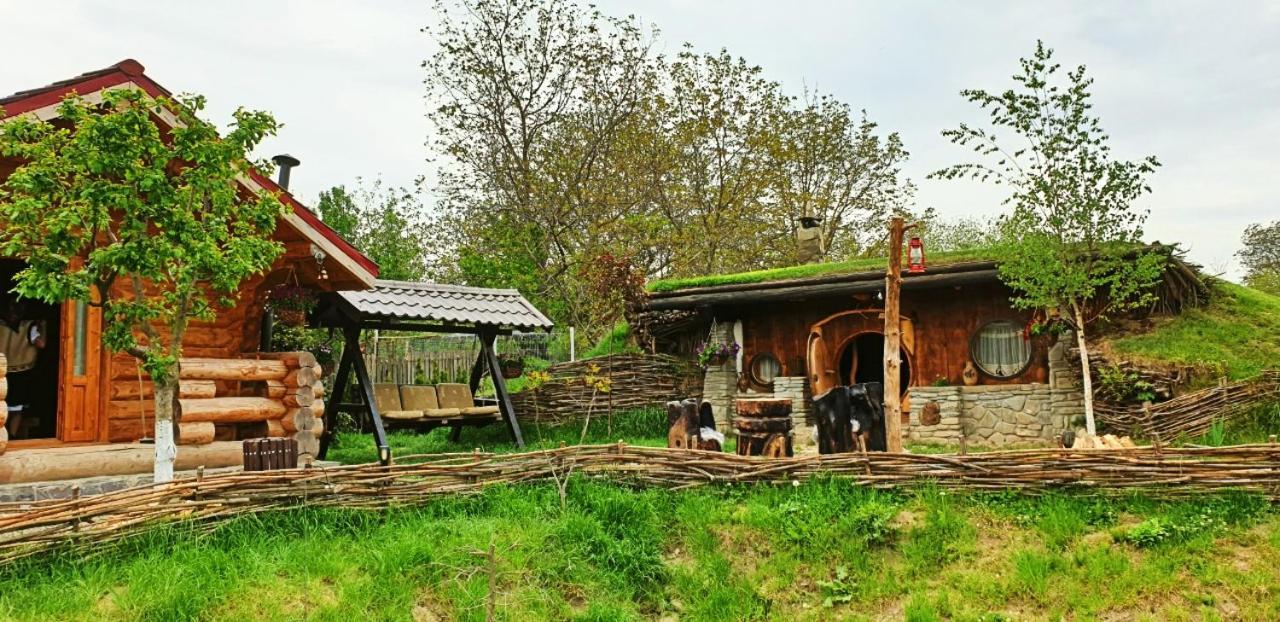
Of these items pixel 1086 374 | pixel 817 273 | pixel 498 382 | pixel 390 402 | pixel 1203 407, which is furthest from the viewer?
pixel 817 273

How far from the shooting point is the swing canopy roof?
938cm

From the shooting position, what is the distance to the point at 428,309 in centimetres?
995

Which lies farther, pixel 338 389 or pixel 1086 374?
pixel 338 389

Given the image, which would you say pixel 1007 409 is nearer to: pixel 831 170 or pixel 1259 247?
pixel 831 170

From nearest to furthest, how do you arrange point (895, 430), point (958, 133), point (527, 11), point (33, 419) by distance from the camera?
point (895, 430)
point (33, 419)
point (958, 133)
point (527, 11)

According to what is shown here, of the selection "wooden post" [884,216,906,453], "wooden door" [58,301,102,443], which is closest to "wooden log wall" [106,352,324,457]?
"wooden door" [58,301,102,443]

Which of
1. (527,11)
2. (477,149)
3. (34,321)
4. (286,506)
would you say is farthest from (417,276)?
(286,506)

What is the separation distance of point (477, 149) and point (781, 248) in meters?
8.53

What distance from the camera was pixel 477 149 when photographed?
64.3 ft

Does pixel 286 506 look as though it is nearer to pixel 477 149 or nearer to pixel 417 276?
pixel 477 149

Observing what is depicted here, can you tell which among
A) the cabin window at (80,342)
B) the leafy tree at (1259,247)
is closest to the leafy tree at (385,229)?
the cabin window at (80,342)

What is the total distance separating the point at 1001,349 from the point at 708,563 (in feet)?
24.6

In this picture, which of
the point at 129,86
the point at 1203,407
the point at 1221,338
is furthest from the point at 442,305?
the point at 1221,338

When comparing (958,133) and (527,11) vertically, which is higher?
(527,11)
